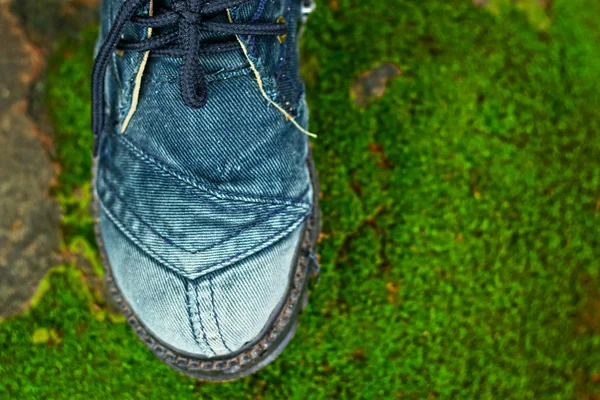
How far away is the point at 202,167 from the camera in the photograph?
126 cm

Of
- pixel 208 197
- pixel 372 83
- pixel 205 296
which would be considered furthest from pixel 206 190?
pixel 372 83

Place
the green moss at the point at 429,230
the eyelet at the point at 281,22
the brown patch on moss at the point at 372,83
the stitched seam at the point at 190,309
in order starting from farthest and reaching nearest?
the brown patch on moss at the point at 372,83 < the green moss at the point at 429,230 < the eyelet at the point at 281,22 < the stitched seam at the point at 190,309

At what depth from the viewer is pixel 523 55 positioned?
197 cm

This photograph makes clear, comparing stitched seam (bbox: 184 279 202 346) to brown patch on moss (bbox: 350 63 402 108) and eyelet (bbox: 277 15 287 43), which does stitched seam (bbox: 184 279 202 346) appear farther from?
brown patch on moss (bbox: 350 63 402 108)

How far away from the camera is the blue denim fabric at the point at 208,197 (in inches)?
48.7

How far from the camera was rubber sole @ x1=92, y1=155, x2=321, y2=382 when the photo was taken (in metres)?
1.45

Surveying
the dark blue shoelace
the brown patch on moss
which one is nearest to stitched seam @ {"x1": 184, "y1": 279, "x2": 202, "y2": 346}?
the dark blue shoelace

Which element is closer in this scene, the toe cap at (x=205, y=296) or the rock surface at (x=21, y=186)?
the toe cap at (x=205, y=296)

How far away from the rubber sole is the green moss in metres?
0.22

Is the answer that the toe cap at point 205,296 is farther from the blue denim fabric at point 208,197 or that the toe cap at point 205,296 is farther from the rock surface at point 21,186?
the rock surface at point 21,186

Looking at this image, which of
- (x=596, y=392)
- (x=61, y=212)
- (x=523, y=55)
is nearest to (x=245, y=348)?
(x=61, y=212)

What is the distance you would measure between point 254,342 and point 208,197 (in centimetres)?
49

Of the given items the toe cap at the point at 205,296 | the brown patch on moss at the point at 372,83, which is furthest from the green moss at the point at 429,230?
the toe cap at the point at 205,296

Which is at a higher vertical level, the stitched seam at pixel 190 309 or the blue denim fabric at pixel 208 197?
the blue denim fabric at pixel 208 197
